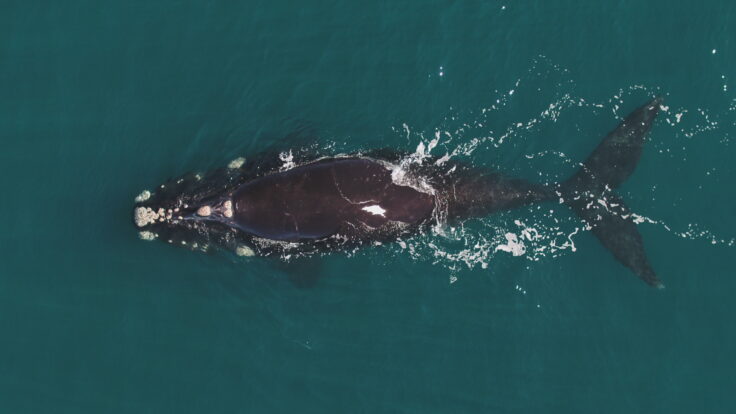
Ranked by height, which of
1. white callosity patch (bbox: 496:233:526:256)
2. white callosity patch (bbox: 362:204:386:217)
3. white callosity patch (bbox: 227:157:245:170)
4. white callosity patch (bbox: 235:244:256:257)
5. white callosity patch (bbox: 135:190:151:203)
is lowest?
white callosity patch (bbox: 496:233:526:256)

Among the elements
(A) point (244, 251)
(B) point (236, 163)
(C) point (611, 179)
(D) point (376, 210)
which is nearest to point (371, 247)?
(D) point (376, 210)

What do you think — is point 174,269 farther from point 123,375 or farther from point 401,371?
point 401,371

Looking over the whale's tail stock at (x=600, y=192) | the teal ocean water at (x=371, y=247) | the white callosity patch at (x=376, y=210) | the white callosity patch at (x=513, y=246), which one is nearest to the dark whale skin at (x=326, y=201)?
the white callosity patch at (x=376, y=210)

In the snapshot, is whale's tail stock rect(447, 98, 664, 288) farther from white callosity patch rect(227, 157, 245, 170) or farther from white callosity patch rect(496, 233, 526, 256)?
white callosity patch rect(227, 157, 245, 170)

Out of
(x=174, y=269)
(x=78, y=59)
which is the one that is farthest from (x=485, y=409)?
(x=78, y=59)

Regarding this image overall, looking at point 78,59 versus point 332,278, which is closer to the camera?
point 332,278

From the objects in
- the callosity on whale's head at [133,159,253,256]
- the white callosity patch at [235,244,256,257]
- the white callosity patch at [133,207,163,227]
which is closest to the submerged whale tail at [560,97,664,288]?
the white callosity patch at [235,244,256,257]

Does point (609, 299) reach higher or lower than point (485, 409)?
higher

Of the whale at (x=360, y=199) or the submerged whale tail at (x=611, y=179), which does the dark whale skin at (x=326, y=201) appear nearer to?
the whale at (x=360, y=199)

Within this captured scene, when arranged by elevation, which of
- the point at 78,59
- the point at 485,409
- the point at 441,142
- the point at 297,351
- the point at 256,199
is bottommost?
the point at 485,409
